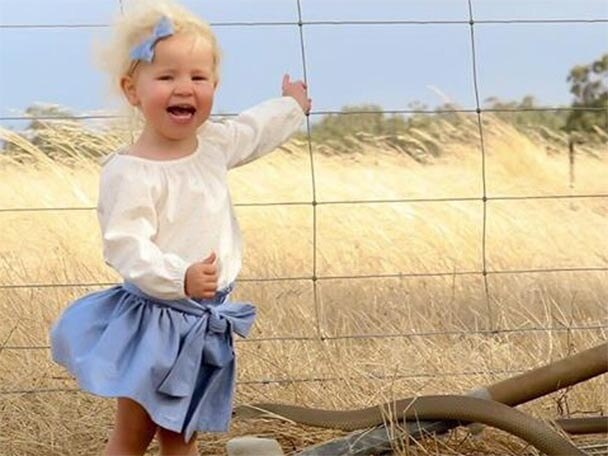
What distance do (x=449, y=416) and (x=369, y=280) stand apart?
229 centimetres

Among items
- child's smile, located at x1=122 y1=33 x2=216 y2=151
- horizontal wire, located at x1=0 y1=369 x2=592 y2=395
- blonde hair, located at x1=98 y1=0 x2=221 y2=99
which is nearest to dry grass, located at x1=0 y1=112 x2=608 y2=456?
horizontal wire, located at x1=0 y1=369 x2=592 y2=395

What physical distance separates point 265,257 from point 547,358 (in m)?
1.42

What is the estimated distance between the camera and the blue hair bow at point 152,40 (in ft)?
7.86

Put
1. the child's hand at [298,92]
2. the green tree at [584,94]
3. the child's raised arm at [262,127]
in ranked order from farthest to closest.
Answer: the green tree at [584,94] → the child's hand at [298,92] → the child's raised arm at [262,127]

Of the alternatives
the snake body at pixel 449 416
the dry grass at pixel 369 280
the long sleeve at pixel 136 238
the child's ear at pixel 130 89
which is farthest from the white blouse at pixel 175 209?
the dry grass at pixel 369 280

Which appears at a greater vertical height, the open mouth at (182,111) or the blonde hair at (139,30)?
the blonde hair at (139,30)

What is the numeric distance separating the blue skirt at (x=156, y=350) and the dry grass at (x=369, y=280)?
0.50 m

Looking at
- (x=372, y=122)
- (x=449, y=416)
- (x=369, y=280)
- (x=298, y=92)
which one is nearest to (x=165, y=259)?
(x=298, y=92)

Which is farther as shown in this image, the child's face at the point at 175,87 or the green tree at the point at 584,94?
the green tree at the point at 584,94

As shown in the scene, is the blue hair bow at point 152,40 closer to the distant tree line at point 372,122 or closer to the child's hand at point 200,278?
the child's hand at point 200,278

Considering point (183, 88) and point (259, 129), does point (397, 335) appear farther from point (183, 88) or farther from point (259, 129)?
point (183, 88)

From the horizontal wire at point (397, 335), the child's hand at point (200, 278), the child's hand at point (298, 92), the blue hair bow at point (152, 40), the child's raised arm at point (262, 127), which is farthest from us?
the horizontal wire at point (397, 335)

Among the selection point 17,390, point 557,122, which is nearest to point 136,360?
point 17,390

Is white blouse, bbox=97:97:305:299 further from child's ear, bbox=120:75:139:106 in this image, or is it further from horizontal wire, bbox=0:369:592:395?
horizontal wire, bbox=0:369:592:395
